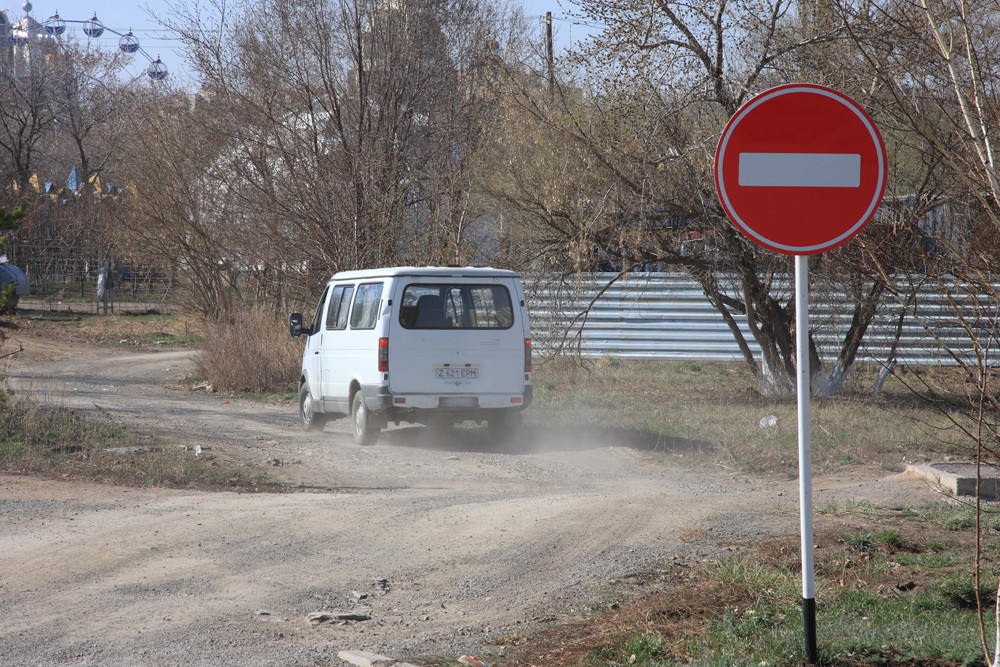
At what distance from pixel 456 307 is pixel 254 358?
742cm

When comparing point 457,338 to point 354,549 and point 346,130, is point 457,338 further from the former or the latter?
point 346,130

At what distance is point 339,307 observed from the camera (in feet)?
41.9

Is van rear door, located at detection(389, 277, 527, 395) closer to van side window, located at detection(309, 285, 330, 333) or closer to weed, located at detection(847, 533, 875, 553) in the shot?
van side window, located at detection(309, 285, 330, 333)

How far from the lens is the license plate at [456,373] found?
37.8ft

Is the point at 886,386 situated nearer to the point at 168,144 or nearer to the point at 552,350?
the point at 552,350

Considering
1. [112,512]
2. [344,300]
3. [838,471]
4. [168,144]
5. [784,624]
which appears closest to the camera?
[784,624]

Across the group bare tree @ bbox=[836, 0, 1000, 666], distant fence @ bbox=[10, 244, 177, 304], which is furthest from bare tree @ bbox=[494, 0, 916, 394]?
distant fence @ bbox=[10, 244, 177, 304]

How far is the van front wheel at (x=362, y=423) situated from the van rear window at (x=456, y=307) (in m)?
1.19

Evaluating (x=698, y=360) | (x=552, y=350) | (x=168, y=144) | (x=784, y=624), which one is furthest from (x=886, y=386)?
(x=168, y=144)

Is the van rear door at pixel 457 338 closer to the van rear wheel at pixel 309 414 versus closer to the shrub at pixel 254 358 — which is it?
the van rear wheel at pixel 309 414

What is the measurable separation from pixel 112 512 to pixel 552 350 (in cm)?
947

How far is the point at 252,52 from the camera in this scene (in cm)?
2195

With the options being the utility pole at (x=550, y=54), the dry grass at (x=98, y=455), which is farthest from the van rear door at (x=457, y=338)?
the utility pole at (x=550, y=54)

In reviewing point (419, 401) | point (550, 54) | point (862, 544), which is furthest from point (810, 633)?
point (550, 54)
